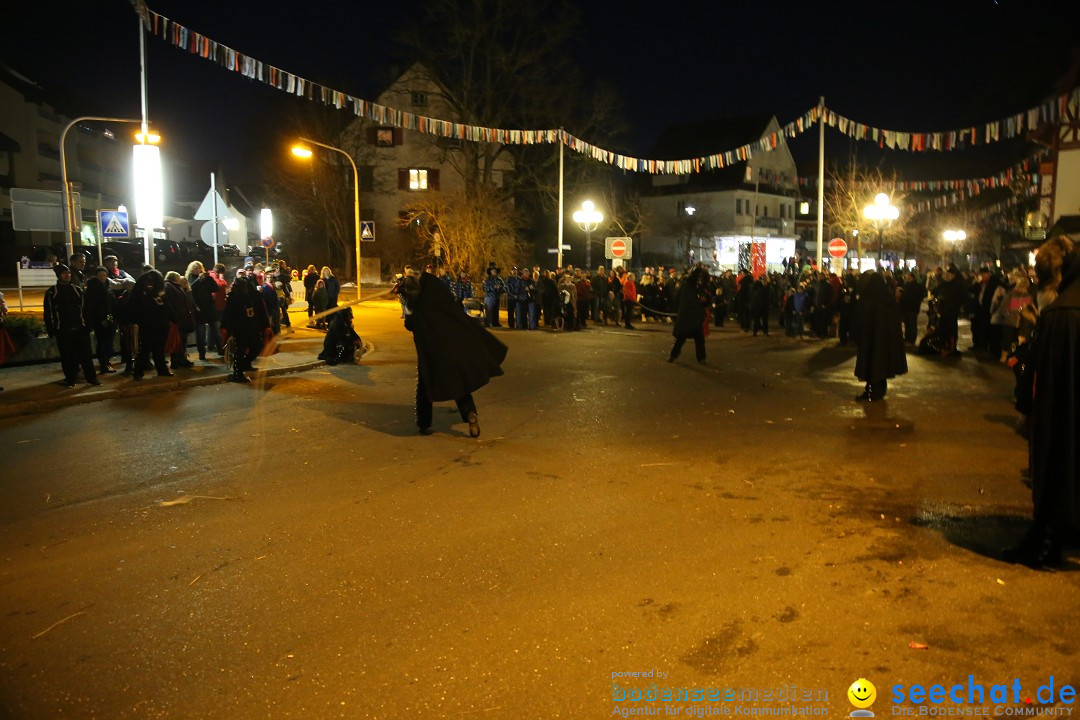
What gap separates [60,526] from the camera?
631 centimetres

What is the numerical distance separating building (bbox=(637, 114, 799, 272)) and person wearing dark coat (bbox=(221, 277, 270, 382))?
151 ft

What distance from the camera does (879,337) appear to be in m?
11.6

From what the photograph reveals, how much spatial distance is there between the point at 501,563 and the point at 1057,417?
340 centimetres

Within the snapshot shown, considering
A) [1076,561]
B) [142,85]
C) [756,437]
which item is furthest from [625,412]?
[142,85]

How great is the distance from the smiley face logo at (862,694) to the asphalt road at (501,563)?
5 centimetres

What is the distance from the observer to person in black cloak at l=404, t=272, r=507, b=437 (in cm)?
912

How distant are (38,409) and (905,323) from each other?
1810 centimetres

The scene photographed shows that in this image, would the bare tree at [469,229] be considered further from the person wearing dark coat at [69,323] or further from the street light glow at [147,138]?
the person wearing dark coat at [69,323]

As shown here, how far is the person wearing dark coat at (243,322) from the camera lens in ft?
43.8

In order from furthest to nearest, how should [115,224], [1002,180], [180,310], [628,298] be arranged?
[1002,180]
[628,298]
[115,224]
[180,310]

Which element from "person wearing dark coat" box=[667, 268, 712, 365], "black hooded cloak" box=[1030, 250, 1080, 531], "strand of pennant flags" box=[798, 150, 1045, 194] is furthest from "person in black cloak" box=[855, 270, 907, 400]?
"strand of pennant flags" box=[798, 150, 1045, 194]

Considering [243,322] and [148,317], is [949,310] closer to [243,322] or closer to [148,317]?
[243,322]

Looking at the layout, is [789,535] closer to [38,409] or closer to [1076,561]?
[1076,561]

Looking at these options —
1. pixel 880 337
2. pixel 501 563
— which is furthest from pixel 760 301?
pixel 501 563
